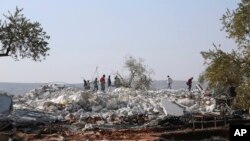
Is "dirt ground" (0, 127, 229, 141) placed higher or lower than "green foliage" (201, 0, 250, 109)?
lower

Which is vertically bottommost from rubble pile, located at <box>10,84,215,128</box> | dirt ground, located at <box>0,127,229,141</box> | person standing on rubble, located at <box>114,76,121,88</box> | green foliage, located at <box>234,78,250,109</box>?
dirt ground, located at <box>0,127,229,141</box>

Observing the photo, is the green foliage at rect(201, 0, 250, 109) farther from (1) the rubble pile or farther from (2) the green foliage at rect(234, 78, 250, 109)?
(1) the rubble pile

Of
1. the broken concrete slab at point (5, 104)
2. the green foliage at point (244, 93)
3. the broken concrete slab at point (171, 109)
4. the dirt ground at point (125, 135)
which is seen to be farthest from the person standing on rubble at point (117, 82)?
the green foliage at point (244, 93)

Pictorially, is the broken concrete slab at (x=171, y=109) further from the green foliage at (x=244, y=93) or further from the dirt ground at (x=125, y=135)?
the green foliage at (x=244, y=93)

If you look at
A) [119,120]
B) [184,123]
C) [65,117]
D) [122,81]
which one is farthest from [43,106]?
[122,81]

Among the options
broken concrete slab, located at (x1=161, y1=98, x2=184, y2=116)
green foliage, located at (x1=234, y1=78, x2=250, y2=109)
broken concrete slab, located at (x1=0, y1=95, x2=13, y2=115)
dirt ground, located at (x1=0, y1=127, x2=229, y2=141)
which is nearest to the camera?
green foliage, located at (x1=234, y1=78, x2=250, y2=109)

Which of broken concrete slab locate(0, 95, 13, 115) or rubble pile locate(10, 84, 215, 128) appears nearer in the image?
rubble pile locate(10, 84, 215, 128)

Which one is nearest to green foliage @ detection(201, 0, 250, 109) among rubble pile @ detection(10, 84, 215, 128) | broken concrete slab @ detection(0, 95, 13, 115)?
rubble pile @ detection(10, 84, 215, 128)

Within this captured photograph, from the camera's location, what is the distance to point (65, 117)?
27.8 metres

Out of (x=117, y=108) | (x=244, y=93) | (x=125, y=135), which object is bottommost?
(x=125, y=135)

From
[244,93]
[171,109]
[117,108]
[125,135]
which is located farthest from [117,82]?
[244,93]

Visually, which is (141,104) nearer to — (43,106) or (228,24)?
(43,106)

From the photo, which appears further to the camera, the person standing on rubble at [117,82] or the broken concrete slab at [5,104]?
the person standing on rubble at [117,82]

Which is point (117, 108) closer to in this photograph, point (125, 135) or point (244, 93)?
point (125, 135)
